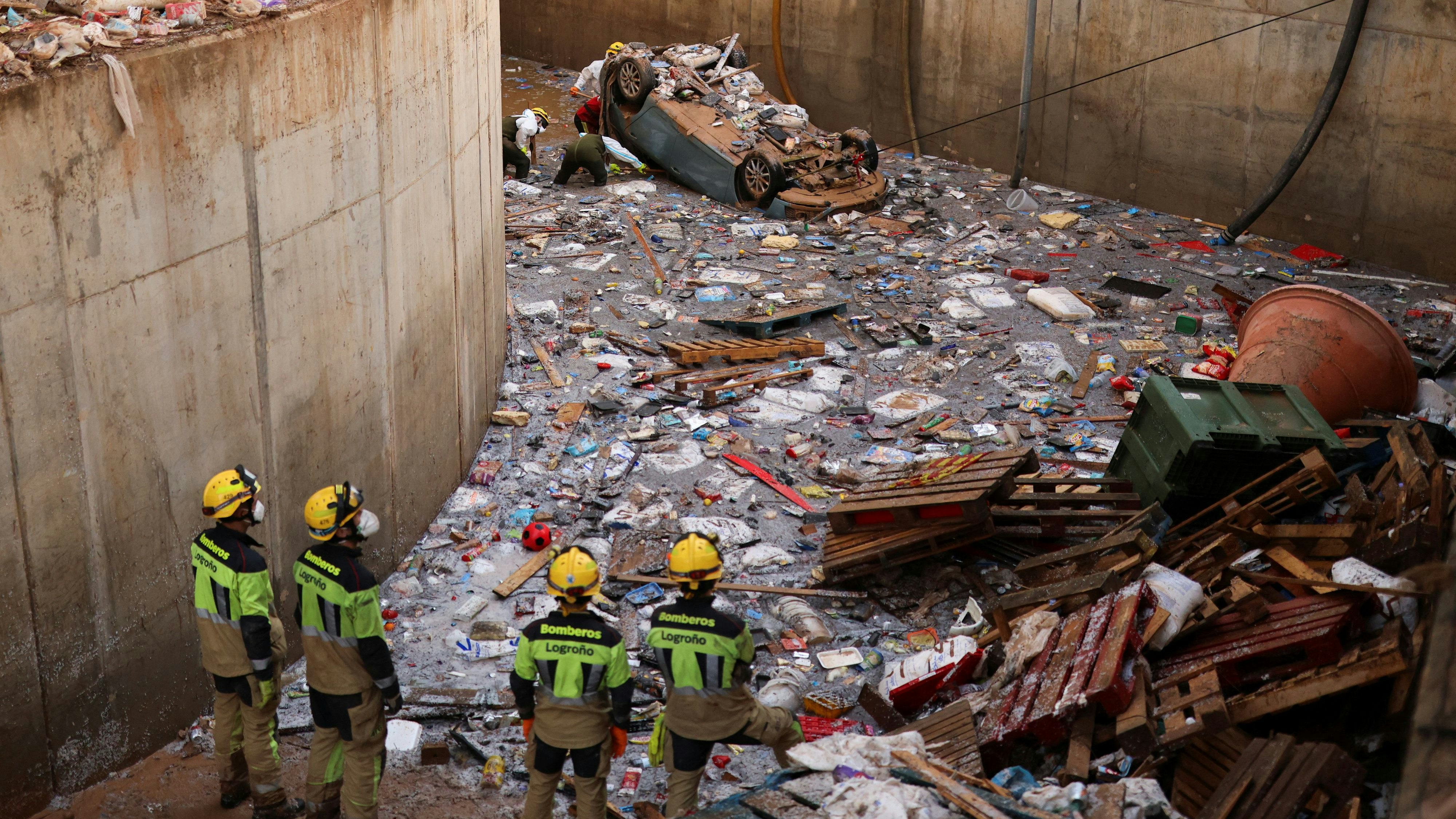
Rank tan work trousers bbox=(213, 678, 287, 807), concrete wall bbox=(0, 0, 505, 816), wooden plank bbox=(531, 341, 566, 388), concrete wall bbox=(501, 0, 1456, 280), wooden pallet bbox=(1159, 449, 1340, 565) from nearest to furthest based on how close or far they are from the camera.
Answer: concrete wall bbox=(0, 0, 505, 816)
tan work trousers bbox=(213, 678, 287, 807)
wooden pallet bbox=(1159, 449, 1340, 565)
wooden plank bbox=(531, 341, 566, 388)
concrete wall bbox=(501, 0, 1456, 280)

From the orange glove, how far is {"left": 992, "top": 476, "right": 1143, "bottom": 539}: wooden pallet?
3.03 metres

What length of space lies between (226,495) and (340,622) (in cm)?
75

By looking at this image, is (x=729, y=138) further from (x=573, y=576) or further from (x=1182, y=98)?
(x=573, y=576)

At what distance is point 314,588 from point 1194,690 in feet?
12.4

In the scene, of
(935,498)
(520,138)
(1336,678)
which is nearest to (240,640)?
(935,498)

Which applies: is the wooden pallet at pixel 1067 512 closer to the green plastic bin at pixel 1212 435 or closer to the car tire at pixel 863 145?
Result: the green plastic bin at pixel 1212 435

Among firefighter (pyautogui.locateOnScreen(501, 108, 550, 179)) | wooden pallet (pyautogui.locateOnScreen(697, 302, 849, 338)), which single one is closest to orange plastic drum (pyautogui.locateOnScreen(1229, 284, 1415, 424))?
wooden pallet (pyautogui.locateOnScreen(697, 302, 849, 338))

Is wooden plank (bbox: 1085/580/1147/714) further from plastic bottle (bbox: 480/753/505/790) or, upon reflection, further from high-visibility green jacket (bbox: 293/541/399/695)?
high-visibility green jacket (bbox: 293/541/399/695)

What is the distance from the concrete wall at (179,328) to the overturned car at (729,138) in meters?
6.80

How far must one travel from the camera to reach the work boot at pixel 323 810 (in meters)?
5.62

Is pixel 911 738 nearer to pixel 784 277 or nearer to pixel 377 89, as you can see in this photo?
pixel 377 89

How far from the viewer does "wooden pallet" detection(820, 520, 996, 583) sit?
7.21 m

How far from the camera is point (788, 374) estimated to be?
10141mm

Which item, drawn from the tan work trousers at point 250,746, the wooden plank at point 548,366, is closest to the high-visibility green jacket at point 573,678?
the tan work trousers at point 250,746
